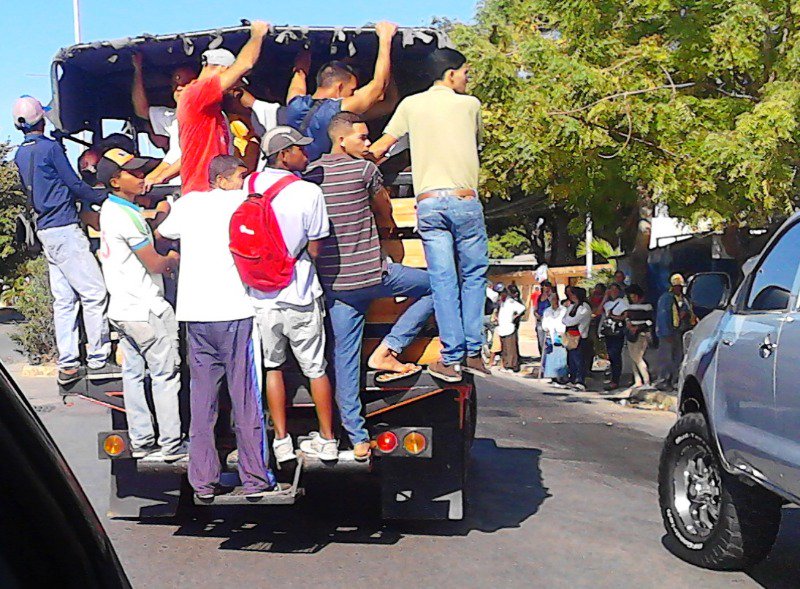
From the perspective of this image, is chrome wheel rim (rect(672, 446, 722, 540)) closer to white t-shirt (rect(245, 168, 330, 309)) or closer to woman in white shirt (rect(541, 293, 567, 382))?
white t-shirt (rect(245, 168, 330, 309))

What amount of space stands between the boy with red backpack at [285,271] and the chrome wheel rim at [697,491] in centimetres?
209

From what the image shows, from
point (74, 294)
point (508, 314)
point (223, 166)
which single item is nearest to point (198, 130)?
point (223, 166)

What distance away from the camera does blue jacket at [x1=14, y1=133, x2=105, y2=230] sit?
645 centimetres

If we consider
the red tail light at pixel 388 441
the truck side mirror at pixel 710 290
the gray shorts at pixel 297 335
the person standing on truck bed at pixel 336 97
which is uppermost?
the person standing on truck bed at pixel 336 97

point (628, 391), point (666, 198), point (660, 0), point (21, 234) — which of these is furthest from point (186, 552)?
point (628, 391)

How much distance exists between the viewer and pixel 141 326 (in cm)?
591

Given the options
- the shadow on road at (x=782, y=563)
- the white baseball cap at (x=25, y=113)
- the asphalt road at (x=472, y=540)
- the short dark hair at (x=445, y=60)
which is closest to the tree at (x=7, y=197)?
the asphalt road at (x=472, y=540)

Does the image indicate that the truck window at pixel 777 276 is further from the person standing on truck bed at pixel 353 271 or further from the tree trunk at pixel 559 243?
the tree trunk at pixel 559 243

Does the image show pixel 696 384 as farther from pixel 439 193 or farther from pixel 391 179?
pixel 391 179

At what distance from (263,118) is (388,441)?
98.8 inches

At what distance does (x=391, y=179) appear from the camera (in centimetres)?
669

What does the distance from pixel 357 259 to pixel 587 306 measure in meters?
10.8

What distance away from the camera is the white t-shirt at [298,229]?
5.61 metres

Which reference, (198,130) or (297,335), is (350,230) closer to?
(297,335)
